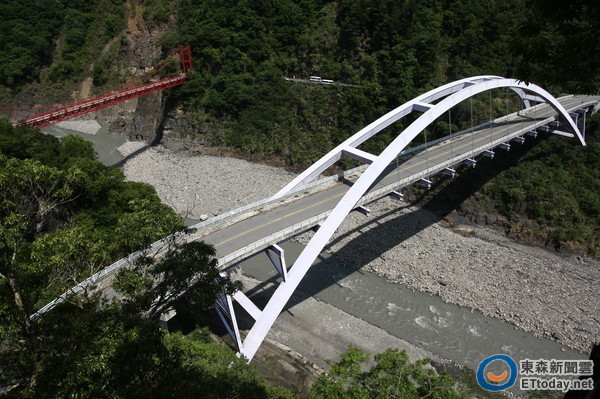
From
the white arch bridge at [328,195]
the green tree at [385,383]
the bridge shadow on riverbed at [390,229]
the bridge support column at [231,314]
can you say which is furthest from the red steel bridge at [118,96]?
the green tree at [385,383]

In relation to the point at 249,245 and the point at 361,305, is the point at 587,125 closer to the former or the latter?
the point at 361,305

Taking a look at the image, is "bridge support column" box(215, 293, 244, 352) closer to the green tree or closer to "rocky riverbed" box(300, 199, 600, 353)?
the green tree

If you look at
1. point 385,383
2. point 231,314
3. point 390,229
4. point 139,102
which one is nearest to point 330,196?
point 390,229

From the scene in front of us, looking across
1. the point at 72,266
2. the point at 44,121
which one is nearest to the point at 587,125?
the point at 72,266

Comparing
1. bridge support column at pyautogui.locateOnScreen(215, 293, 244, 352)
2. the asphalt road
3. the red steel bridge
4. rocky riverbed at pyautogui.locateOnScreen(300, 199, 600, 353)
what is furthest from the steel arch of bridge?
the red steel bridge

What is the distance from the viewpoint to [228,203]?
30500 millimetres

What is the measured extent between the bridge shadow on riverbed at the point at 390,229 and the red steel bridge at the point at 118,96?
21109mm

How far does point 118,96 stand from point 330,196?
24.5 m

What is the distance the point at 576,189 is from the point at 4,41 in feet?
207

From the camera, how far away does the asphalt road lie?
18188 millimetres

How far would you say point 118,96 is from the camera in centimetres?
3462

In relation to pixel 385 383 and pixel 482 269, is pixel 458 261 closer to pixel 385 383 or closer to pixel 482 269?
pixel 482 269

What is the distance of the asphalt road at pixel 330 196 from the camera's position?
18.2 metres

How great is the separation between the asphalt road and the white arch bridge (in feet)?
0.16
